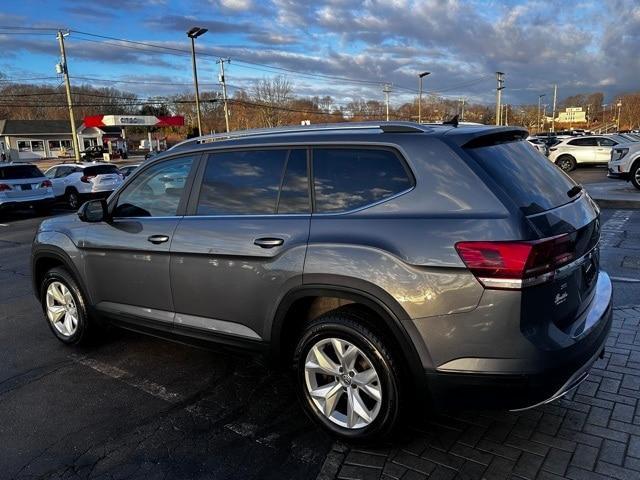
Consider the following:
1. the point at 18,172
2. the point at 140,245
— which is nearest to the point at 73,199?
the point at 18,172

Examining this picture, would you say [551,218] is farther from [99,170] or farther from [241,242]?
[99,170]

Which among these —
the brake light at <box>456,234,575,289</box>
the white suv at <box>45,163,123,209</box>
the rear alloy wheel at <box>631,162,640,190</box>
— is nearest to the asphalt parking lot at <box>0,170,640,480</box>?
the brake light at <box>456,234,575,289</box>

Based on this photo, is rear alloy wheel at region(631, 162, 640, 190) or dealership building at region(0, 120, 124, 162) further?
dealership building at region(0, 120, 124, 162)

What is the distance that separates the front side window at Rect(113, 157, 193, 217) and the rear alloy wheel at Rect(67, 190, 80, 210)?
633 inches

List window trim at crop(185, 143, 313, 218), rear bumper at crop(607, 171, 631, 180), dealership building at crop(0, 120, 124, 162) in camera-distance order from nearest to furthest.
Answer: window trim at crop(185, 143, 313, 218) < rear bumper at crop(607, 171, 631, 180) < dealership building at crop(0, 120, 124, 162)

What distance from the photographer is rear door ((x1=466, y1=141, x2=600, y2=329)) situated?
254 centimetres

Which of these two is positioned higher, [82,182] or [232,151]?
[232,151]

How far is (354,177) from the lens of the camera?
3.02 m

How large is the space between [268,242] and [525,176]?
1495mm

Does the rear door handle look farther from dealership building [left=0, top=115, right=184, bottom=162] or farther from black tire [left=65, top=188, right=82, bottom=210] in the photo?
dealership building [left=0, top=115, right=184, bottom=162]

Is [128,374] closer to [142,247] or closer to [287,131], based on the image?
[142,247]

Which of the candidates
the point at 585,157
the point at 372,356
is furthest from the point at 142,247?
the point at 585,157

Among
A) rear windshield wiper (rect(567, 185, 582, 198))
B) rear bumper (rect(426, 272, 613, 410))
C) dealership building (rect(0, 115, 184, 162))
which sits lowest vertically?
rear bumper (rect(426, 272, 613, 410))

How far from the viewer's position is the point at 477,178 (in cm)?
263
